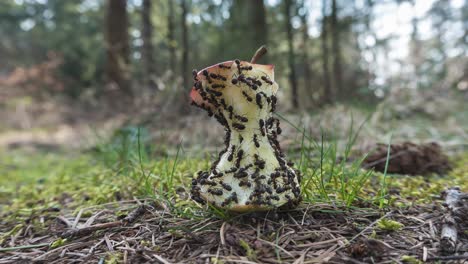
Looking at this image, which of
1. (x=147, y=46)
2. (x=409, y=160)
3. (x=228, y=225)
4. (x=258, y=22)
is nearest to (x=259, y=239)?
(x=228, y=225)

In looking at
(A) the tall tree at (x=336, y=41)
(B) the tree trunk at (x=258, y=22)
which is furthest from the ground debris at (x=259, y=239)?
(A) the tall tree at (x=336, y=41)

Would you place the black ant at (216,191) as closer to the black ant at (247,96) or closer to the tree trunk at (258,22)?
the black ant at (247,96)

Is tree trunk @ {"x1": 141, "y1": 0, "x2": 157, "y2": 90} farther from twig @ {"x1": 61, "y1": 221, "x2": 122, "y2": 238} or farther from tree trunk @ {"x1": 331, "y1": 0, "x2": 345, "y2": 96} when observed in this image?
twig @ {"x1": 61, "y1": 221, "x2": 122, "y2": 238}

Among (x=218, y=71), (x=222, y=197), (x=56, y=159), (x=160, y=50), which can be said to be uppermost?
(x=160, y=50)

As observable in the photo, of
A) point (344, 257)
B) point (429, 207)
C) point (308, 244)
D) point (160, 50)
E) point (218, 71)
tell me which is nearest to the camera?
point (344, 257)

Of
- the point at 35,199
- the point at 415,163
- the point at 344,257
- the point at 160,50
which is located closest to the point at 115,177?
the point at 35,199

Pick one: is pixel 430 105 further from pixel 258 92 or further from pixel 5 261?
pixel 5 261
